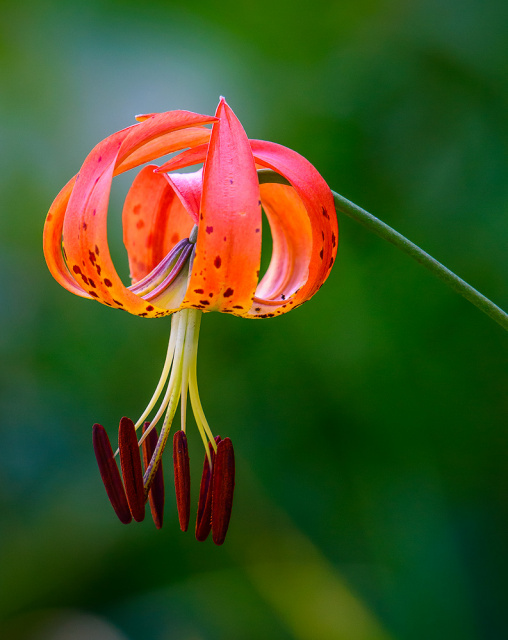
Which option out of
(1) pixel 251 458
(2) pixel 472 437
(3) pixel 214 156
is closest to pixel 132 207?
(3) pixel 214 156

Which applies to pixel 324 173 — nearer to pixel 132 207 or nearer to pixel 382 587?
pixel 132 207

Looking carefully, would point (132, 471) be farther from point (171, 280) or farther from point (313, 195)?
point (313, 195)

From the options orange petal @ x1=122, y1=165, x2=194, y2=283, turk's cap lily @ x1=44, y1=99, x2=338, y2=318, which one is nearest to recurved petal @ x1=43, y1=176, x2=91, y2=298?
turk's cap lily @ x1=44, y1=99, x2=338, y2=318

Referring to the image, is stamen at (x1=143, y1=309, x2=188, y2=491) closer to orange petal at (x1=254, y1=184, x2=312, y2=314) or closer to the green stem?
orange petal at (x1=254, y1=184, x2=312, y2=314)

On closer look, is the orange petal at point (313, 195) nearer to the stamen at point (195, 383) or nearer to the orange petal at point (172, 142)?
the orange petal at point (172, 142)

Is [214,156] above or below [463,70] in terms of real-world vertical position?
below

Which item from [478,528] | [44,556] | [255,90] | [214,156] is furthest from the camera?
[255,90]
